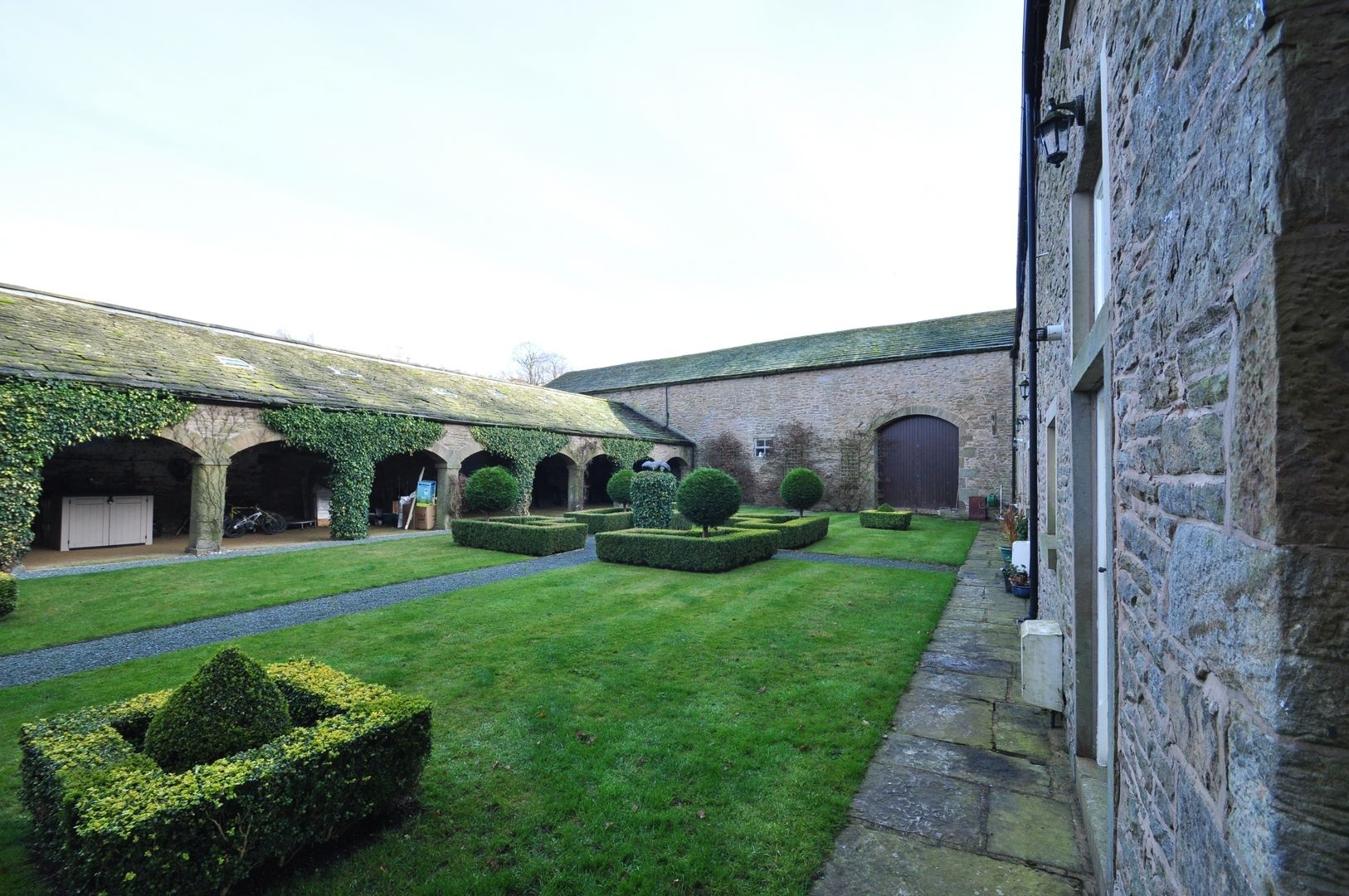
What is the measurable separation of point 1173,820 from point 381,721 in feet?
9.92

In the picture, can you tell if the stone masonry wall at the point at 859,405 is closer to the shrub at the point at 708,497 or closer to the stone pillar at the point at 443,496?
the shrub at the point at 708,497

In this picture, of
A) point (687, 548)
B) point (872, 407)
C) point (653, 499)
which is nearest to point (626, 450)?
point (653, 499)

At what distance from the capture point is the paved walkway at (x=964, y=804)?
246cm

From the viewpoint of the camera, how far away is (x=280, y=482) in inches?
639

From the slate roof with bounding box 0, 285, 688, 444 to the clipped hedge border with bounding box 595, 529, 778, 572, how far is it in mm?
7516

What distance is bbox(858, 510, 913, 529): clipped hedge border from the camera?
1450 centimetres

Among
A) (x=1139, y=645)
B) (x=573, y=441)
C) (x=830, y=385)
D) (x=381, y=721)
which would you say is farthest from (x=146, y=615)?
(x=830, y=385)

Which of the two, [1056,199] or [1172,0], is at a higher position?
[1056,199]

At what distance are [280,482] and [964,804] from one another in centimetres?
1840

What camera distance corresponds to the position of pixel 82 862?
6.69 feet

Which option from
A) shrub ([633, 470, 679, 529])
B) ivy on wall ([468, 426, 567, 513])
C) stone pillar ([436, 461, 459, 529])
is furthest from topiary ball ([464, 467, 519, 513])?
shrub ([633, 470, 679, 529])

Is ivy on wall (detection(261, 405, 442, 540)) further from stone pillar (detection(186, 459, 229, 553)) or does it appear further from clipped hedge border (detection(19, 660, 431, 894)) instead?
clipped hedge border (detection(19, 660, 431, 894))

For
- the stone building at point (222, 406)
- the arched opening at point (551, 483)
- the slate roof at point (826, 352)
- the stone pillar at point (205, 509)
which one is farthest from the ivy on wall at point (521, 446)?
the slate roof at point (826, 352)

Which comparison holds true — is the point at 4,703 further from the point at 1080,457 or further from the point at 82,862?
the point at 1080,457
